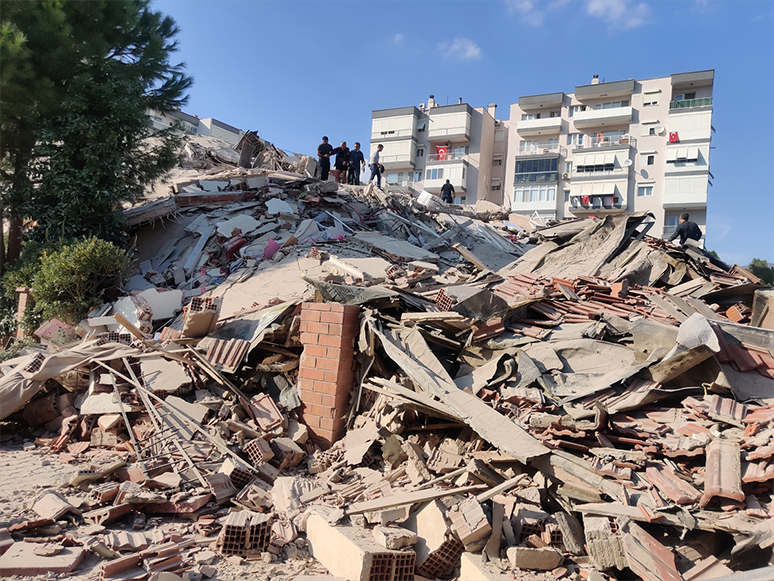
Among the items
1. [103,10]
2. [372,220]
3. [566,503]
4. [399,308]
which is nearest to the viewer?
[566,503]

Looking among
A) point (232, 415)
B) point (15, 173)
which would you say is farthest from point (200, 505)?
point (15, 173)

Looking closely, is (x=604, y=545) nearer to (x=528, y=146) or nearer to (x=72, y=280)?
(x=72, y=280)

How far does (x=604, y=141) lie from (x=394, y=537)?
44.9 meters

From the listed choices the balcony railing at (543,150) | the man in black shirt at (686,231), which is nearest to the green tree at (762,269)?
the balcony railing at (543,150)

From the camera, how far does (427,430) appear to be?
5.13 meters

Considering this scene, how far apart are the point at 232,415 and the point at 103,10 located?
12.1 metres

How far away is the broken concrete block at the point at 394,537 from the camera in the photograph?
3582mm

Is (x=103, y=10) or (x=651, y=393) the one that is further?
(x=103, y=10)

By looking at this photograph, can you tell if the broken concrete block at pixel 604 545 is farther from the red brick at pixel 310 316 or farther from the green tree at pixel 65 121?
the green tree at pixel 65 121

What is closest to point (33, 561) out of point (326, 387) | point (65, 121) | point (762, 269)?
point (326, 387)

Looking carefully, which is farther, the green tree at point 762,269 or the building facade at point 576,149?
the building facade at point 576,149

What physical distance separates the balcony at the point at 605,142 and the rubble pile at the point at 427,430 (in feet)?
121

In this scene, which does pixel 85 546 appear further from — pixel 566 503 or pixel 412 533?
pixel 566 503

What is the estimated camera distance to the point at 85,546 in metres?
3.67
